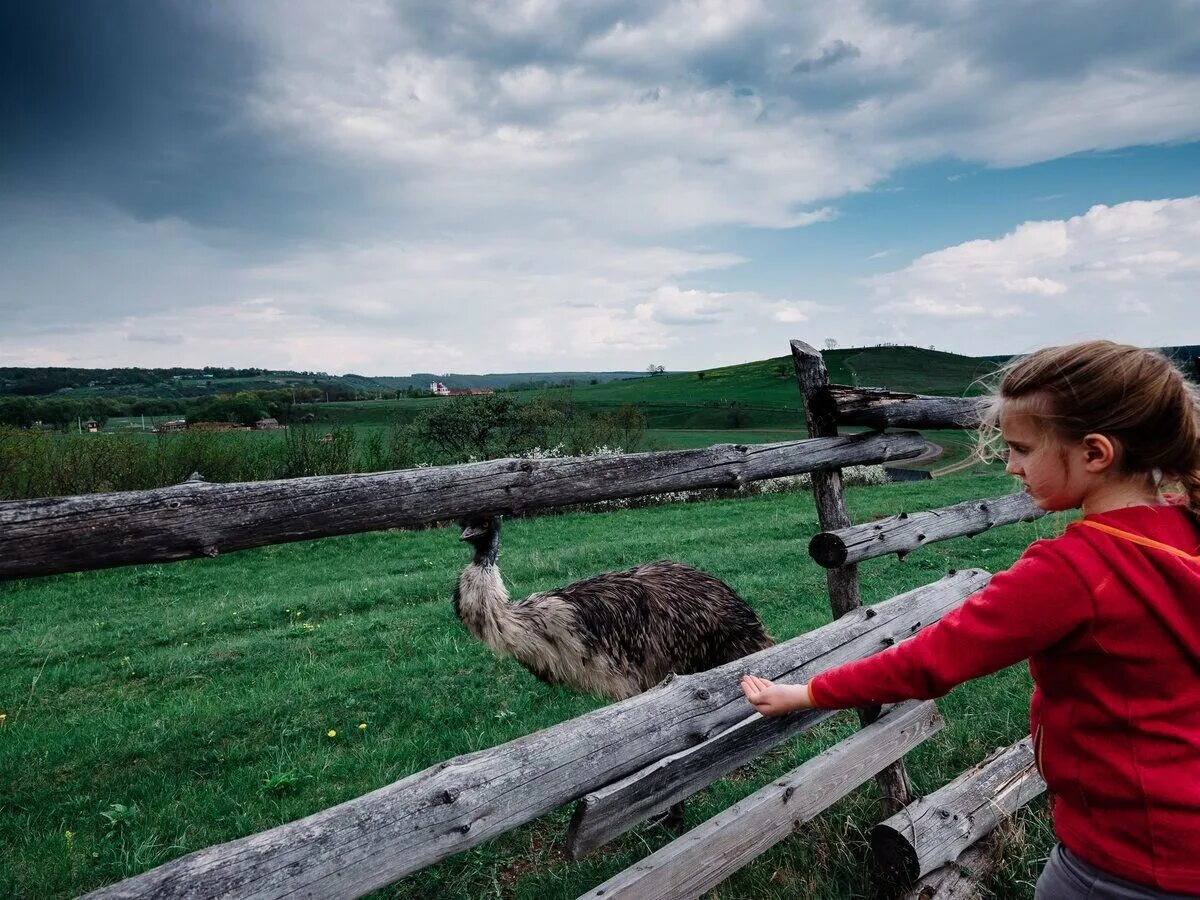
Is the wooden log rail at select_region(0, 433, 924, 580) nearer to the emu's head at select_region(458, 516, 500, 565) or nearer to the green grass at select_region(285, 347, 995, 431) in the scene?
the emu's head at select_region(458, 516, 500, 565)

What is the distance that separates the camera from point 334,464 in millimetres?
21781

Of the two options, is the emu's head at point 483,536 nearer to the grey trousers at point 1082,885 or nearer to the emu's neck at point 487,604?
the emu's neck at point 487,604

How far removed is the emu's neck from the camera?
452cm

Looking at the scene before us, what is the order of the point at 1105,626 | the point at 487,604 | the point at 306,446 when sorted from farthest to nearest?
1. the point at 306,446
2. the point at 487,604
3. the point at 1105,626

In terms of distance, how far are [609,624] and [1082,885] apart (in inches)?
123

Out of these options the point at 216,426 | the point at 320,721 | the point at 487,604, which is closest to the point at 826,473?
the point at 487,604

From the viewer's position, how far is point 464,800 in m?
2.27

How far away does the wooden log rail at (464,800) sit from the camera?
1870 millimetres

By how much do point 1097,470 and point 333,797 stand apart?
4.03m

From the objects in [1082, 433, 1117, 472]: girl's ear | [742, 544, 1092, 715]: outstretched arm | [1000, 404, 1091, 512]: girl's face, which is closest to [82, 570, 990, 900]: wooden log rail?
[742, 544, 1092, 715]: outstretched arm

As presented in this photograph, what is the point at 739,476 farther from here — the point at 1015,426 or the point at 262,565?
the point at 262,565

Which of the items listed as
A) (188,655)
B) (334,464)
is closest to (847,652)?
(188,655)

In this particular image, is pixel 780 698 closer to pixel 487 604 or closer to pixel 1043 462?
pixel 1043 462

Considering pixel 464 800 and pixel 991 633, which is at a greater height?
pixel 991 633
